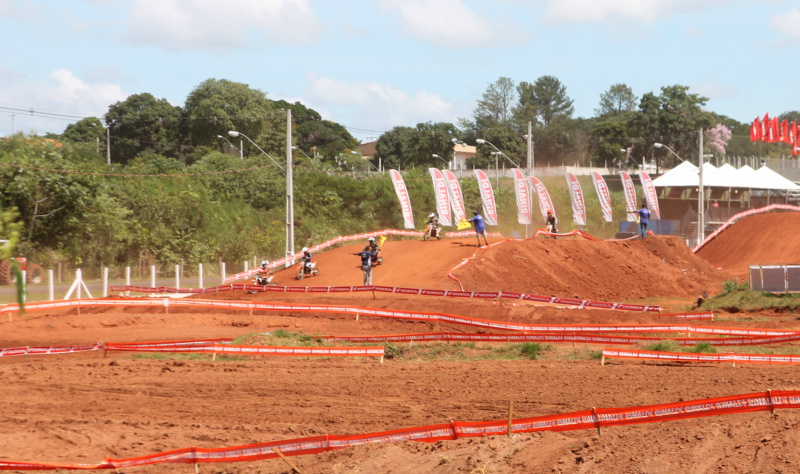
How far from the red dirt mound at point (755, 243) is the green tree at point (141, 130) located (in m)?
59.5

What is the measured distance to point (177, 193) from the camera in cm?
4897

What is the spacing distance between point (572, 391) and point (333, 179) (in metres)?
54.2

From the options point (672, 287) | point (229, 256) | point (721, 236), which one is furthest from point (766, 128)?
point (229, 256)

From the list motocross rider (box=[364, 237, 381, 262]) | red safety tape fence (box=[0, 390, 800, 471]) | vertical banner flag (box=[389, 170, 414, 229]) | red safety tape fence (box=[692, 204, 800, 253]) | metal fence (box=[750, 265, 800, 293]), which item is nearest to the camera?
red safety tape fence (box=[0, 390, 800, 471])

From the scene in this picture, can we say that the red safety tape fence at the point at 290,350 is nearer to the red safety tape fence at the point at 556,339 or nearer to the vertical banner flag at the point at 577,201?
the red safety tape fence at the point at 556,339

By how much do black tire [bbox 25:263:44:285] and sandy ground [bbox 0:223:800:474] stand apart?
1417 centimetres

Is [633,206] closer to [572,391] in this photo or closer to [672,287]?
[672,287]

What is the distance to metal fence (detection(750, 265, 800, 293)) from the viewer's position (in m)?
25.0

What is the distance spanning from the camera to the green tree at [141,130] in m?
84.7

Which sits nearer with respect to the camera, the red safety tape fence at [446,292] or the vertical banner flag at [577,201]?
the red safety tape fence at [446,292]

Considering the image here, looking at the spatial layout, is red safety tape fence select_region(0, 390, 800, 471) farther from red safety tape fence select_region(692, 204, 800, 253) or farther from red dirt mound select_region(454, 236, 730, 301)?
red safety tape fence select_region(692, 204, 800, 253)

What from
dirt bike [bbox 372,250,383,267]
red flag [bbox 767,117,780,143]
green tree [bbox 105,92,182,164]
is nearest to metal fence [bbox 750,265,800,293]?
dirt bike [bbox 372,250,383,267]

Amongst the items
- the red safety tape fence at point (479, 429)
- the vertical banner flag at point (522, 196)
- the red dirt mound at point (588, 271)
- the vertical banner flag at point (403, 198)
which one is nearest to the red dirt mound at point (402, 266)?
the red dirt mound at point (588, 271)

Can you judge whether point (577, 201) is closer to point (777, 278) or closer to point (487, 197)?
point (487, 197)
